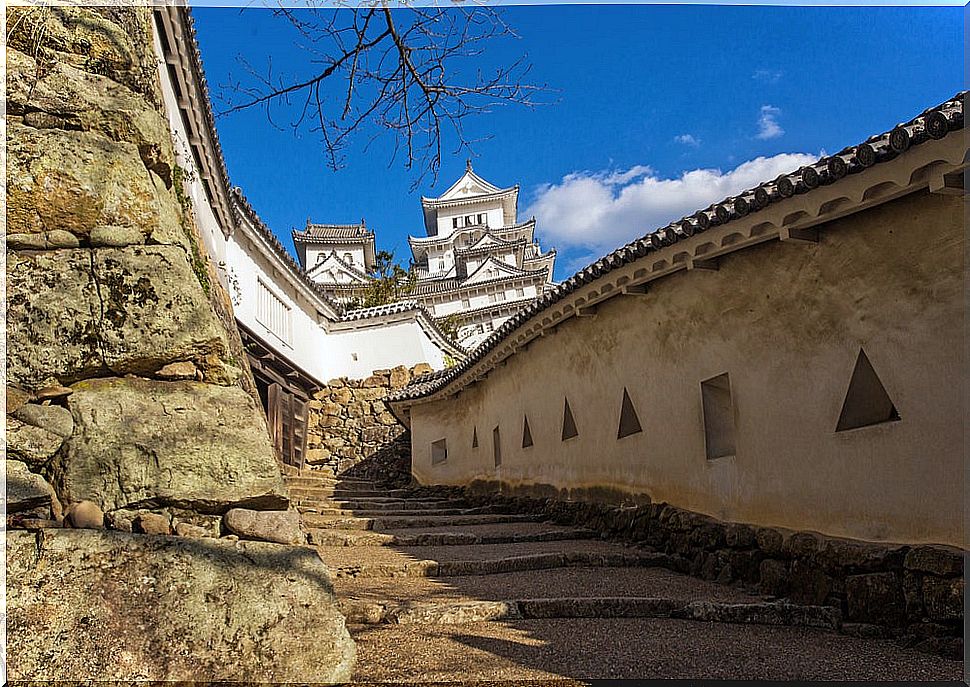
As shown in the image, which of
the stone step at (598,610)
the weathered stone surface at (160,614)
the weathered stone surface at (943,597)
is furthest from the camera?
the stone step at (598,610)

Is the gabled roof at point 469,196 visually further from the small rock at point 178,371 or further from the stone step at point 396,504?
the small rock at point 178,371

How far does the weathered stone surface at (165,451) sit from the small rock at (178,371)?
1.7 inches

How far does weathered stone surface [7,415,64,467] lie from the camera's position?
3.23 m

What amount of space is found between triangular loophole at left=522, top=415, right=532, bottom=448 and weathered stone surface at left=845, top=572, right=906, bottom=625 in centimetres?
625

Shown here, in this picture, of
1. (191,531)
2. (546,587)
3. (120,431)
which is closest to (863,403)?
(546,587)

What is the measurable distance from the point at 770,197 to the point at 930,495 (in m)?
2.24

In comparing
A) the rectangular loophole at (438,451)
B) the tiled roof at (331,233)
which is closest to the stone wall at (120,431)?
the rectangular loophole at (438,451)

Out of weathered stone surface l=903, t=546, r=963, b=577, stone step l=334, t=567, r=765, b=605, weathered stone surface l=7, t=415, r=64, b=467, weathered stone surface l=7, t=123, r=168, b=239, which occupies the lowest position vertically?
stone step l=334, t=567, r=765, b=605

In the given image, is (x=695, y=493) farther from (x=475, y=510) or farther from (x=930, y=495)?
(x=475, y=510)

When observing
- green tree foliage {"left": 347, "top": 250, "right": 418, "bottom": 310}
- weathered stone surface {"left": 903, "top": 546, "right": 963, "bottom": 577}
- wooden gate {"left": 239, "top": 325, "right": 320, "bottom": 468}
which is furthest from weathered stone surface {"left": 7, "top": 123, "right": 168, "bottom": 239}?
green tree foliage {"left": 347, "top": 250, "right": 418, "bottom": 310}

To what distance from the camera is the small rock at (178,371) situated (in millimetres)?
3635

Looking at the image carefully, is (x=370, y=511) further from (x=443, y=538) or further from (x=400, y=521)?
(x=443, y=538)

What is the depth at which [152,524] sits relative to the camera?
3.25 m

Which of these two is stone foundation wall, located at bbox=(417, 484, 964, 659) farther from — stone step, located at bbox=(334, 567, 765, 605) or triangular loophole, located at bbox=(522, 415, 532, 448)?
triangular loophole, located at bbox=(522, 415, 532, 448)
